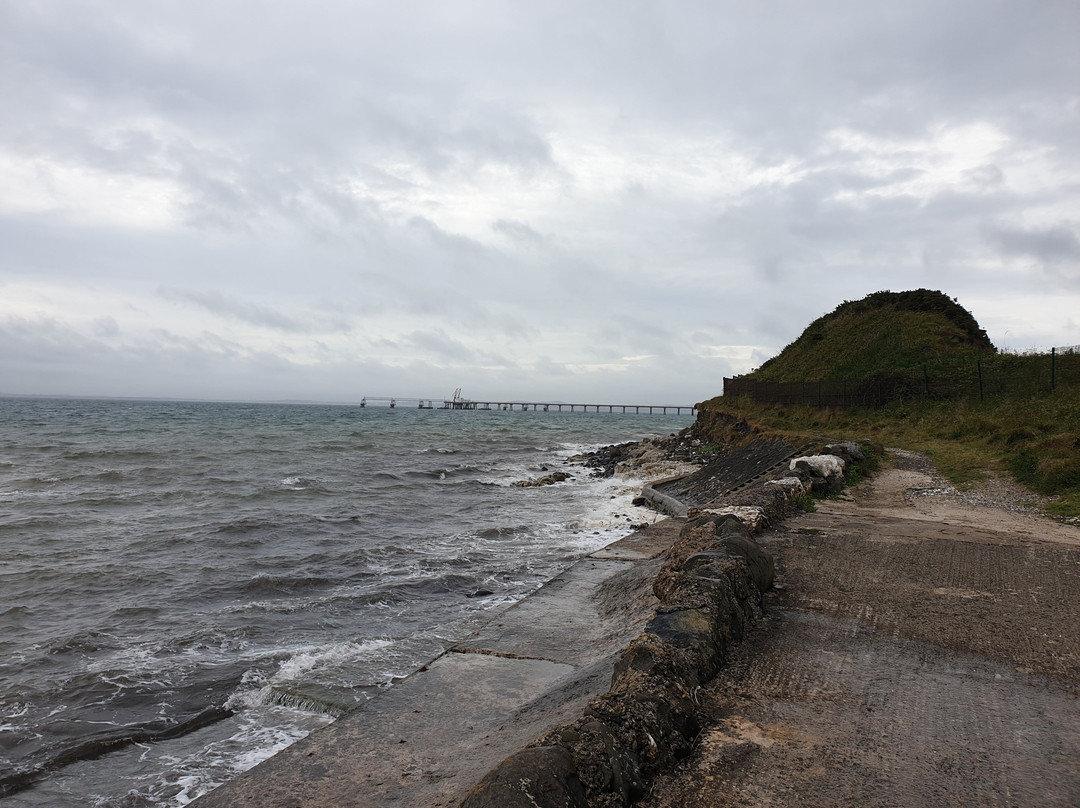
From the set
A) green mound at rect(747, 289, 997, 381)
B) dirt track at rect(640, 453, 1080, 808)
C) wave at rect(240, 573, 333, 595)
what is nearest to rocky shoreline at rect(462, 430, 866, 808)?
dirt track at rect(640, 453, 1080, 808)

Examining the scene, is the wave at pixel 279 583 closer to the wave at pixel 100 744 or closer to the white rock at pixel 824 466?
the wave at pixel 100 744

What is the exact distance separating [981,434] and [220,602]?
54.7ft

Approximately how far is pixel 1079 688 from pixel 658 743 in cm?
258

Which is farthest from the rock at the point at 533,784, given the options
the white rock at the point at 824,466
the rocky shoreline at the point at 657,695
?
the white rock at the point at 824,466

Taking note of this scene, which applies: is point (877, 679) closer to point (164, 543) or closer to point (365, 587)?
point (365, 587)

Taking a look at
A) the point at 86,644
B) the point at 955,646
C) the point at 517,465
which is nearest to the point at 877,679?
the point at 955,646

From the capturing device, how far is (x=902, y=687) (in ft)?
→ 11.8

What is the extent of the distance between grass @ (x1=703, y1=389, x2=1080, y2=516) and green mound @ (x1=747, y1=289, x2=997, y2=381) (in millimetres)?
4645

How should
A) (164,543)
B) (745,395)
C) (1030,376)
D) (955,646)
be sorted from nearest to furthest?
(955,646), (164,543), (1030,376), (745,395)

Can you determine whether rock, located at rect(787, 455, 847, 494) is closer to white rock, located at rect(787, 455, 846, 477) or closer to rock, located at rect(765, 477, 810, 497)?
white rock, located at rect(787, 455, 846, 477)

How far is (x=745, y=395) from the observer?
3434 centimetres

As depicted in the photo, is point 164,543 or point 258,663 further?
point 164,543

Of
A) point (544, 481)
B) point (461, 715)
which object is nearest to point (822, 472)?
point (461, 715)

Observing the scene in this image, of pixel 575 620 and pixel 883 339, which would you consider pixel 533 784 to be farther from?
pixel 883 339
